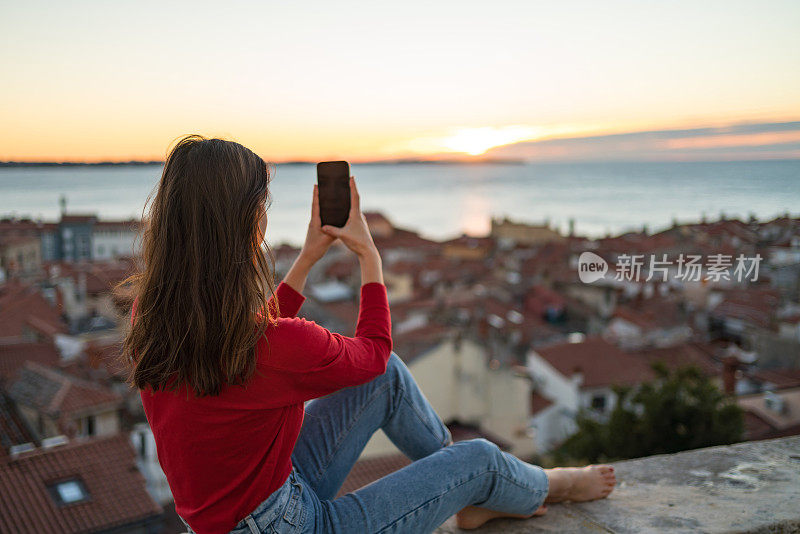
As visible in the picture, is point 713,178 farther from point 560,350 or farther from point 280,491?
point 560,350

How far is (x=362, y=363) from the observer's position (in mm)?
946

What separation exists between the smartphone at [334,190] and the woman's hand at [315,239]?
0.09 feet

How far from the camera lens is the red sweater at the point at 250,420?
891mm

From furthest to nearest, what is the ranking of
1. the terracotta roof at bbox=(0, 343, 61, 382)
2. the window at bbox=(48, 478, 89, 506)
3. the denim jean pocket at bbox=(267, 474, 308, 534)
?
the terracotta roof at bbox=(0, 343, 61, 382), the window at bbox=(48, 478, 89, 506), the denim jean pocket at bbox=(267, 474, 308, 534)

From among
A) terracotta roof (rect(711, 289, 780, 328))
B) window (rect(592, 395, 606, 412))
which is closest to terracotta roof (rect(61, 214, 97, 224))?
terracotta roof (rect(711, 289, 780, 328))

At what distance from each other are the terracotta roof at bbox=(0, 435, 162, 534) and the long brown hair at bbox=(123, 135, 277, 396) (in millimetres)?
1853

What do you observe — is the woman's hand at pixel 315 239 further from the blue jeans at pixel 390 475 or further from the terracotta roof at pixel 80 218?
the terracotta roof at pixel 80 218

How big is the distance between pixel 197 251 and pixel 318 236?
373 millimetres

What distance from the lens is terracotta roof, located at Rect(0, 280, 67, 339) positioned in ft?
22.8

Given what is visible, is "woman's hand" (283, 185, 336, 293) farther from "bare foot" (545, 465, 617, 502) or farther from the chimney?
the chimney

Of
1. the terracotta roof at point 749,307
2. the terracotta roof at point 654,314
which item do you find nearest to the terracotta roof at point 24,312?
the terracotta roof at point 749,307

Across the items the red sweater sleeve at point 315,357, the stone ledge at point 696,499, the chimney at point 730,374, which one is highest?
the red sweater sleeve at point 315,357

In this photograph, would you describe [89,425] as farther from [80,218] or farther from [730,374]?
[730,374]

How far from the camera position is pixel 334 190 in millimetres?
1159
